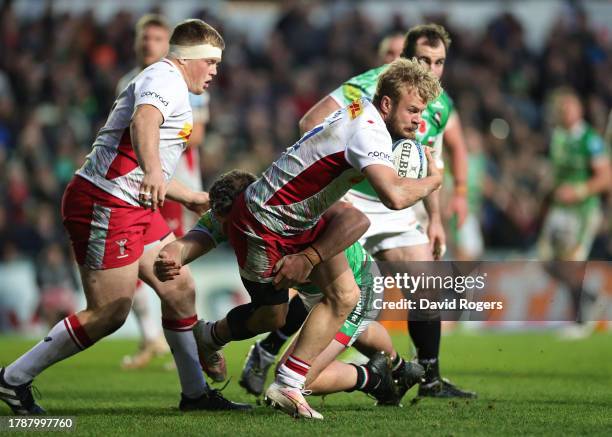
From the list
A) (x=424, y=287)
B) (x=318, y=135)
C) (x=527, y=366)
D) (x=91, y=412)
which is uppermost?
(x=318, y=135)

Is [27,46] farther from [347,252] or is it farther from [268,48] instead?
[347,252]

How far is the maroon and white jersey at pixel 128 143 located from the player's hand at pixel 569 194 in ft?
28.9

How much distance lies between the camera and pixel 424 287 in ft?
24.0

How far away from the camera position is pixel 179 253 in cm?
A: 642

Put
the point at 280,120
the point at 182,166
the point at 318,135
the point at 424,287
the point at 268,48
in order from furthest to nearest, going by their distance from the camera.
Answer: the point at 268,48 < the point at 280,120 < the point at 182,166 < the point at 424,287 < the point at 318,135

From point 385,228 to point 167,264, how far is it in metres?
2.08

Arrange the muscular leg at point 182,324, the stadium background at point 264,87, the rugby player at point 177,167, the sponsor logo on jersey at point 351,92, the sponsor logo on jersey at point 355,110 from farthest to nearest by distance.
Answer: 1. the stadium background at point 264,87
2. the rugby player at point 177,167
3. the sponsor logo on jersey at point 351,92
4. the muscular leg at point 182,324
5. the sponsor logo on jersey at point 355,110

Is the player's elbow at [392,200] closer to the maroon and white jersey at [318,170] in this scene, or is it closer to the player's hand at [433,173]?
the maroon and white jersey at [318,170]

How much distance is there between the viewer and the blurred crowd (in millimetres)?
17094

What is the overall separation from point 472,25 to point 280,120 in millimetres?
4958

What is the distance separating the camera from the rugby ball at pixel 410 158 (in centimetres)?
629

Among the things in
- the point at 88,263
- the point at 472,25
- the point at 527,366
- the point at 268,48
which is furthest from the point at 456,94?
the point at 88,263

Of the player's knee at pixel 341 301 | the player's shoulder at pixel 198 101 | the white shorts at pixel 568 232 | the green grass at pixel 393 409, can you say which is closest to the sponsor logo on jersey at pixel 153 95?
the player's knee at pixel 341 301

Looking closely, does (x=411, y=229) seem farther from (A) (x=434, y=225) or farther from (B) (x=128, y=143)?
(B) (x=128, y=143)
